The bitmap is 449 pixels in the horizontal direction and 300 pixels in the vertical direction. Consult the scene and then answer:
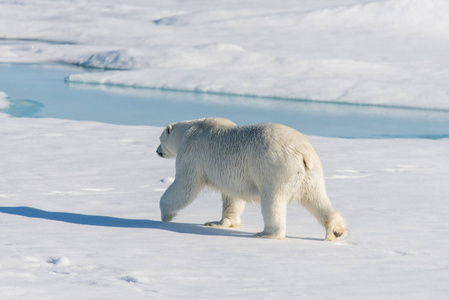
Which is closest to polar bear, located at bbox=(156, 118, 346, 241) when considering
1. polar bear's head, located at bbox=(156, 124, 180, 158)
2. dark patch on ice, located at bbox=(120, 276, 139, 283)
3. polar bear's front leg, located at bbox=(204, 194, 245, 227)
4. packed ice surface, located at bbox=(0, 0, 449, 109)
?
polar bear's front leg, located at bbox=(204, 194, 245, 227)

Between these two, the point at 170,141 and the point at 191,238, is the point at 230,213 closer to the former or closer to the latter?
the point at 191,238

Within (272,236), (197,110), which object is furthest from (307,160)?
Answer: (197,110)

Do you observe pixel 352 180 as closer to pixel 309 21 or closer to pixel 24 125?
pixel 24 125

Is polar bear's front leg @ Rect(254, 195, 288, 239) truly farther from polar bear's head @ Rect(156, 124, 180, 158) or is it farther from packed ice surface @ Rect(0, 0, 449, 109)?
packed ice surface @ Rect(0, 0, 449, 109)

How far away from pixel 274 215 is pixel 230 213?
616 mm

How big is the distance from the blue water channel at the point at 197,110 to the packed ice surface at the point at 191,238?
4247 millimetres

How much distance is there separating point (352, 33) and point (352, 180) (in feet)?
58.9

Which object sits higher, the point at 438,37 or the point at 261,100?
A: the point at 438,37

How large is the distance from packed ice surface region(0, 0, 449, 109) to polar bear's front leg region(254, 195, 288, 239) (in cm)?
1189

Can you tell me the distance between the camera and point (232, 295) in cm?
259

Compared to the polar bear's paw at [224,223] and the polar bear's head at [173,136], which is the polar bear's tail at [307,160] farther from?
the polar bear's head at [173,136]

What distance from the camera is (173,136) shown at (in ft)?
15.7

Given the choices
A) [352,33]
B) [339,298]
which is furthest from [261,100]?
[339,298]

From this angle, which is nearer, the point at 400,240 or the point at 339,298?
the point at 339,298
